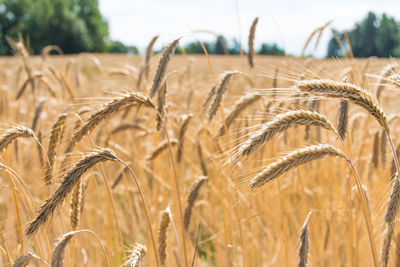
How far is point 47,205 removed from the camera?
→ 1114mm

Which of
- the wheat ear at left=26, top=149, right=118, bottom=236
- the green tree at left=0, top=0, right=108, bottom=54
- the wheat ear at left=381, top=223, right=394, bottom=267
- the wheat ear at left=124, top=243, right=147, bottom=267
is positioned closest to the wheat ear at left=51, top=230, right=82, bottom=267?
the wheat ear at left=26, top=149, right=118, bottom=236

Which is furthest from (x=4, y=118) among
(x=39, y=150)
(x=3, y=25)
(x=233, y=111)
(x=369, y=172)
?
(x=3, y=25)

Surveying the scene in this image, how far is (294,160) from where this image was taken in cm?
108

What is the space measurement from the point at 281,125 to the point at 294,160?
0.11 meters

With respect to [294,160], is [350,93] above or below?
above

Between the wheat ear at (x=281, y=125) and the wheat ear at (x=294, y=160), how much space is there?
2.4 inches

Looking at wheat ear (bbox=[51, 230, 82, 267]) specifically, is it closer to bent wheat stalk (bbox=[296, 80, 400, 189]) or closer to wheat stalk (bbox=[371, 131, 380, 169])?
bent wheat stalk (bbox=[296, 80, 400, 189])

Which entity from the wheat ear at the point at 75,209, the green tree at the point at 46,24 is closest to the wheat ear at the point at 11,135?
the wheat ear at the point at 75,209

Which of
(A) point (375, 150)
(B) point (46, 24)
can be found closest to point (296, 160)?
(A) point (375, 150)

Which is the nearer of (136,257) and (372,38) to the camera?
(136,257)

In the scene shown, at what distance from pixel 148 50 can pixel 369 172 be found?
67.8 inches

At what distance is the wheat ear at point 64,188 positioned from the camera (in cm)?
111

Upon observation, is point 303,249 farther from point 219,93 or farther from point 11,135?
point 11,135

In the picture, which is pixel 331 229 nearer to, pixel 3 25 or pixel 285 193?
pixel 285 193
